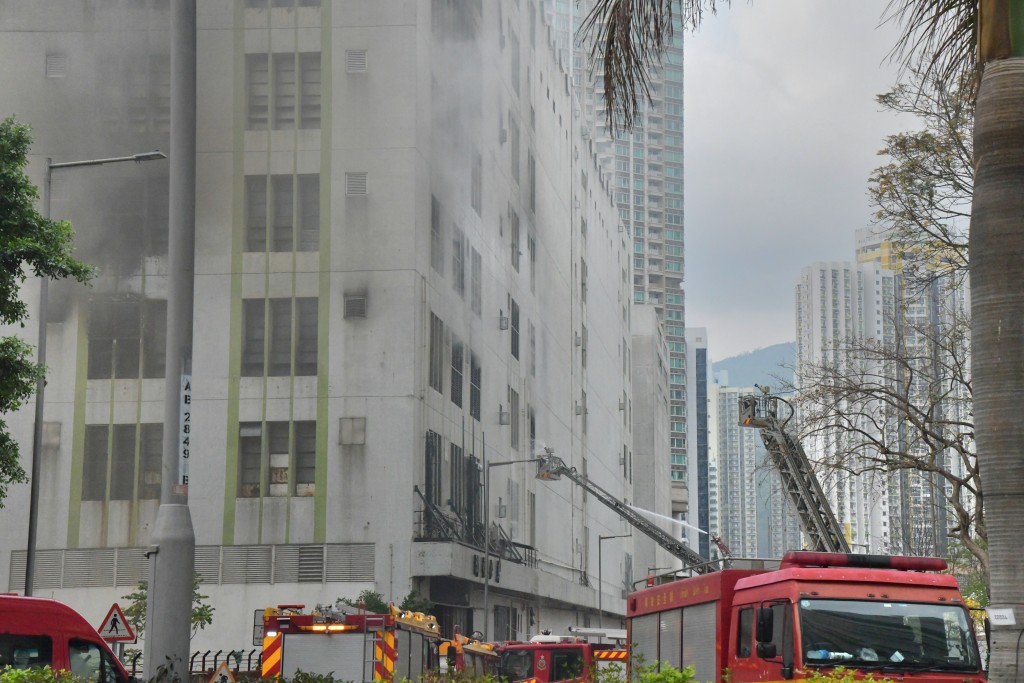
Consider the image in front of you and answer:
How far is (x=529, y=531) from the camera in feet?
216

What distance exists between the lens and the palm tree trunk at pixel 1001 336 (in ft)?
21.9

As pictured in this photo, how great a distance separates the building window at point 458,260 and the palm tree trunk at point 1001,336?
1862 inches

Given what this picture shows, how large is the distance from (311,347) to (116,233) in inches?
325

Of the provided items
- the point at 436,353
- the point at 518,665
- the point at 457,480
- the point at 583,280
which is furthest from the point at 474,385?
the point at 518,665

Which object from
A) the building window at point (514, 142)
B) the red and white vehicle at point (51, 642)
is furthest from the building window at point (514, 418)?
the red and white vehicle at point (51, 642)

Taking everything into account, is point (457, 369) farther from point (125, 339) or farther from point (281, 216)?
point (125, 339)

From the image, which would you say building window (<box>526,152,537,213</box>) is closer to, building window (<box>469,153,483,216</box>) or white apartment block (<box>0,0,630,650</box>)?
building window (<box>469,153,483,216</box>)

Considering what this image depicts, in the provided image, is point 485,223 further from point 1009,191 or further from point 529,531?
point 1009,191

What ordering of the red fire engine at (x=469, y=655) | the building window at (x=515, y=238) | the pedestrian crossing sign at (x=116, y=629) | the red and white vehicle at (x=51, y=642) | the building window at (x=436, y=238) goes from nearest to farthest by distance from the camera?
1. the red and white vehicle at (x=51, y=642)
2. the pedestrian crossing sign at (x=116, y=629)
3. the red fire engine at (x=469, y=655)
4. the building window at (x=436, y=238)
5. the building window at (x=515, y=238)

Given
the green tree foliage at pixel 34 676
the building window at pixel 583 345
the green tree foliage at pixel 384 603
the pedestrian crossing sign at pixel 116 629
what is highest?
the building window at pixel 583 345

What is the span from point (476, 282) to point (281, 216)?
1053 centimetres

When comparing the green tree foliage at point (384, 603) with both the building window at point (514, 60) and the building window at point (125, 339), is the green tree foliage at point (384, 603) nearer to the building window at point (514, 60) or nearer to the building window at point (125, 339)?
the building window at point (125, 339)

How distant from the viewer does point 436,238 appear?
52.3 metres

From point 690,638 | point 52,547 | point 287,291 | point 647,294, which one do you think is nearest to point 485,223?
point 287,291
